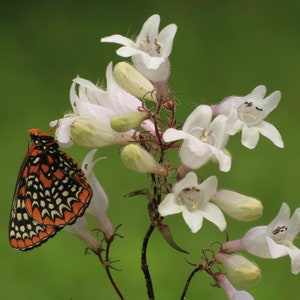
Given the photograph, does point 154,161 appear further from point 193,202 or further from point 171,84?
point 171,84

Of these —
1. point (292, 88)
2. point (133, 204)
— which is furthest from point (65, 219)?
Result: point (292, 88)

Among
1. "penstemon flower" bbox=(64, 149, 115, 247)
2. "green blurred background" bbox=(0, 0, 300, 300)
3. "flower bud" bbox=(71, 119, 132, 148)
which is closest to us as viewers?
"flower bud" bbox=(71, 119, 132, 148)

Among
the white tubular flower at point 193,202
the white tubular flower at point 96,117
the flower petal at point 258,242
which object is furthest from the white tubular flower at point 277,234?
the white tubular flower at point 96,117

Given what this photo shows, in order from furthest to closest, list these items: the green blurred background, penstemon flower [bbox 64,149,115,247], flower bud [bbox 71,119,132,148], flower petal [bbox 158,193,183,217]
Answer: the green blurred background → penstemon flower [bbox 64,149,115,247] → flower bud [bbox 71,119,132,148] → flower petal [bbox 158,193,183,217]

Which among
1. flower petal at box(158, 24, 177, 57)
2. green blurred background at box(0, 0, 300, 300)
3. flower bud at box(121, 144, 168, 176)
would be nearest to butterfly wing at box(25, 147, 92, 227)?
flower bud at box(121, 144, 168, 176)

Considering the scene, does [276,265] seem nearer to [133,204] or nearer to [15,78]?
[133,204]

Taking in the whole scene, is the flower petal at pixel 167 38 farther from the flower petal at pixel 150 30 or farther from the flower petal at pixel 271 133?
the flower petal at pixel 271 133

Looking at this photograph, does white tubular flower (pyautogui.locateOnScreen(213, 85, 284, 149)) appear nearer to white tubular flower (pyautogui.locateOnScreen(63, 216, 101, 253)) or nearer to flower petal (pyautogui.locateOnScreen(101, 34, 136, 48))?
flower petal (pyautogui.locateOnScreen(101, 34, 136, 48))
